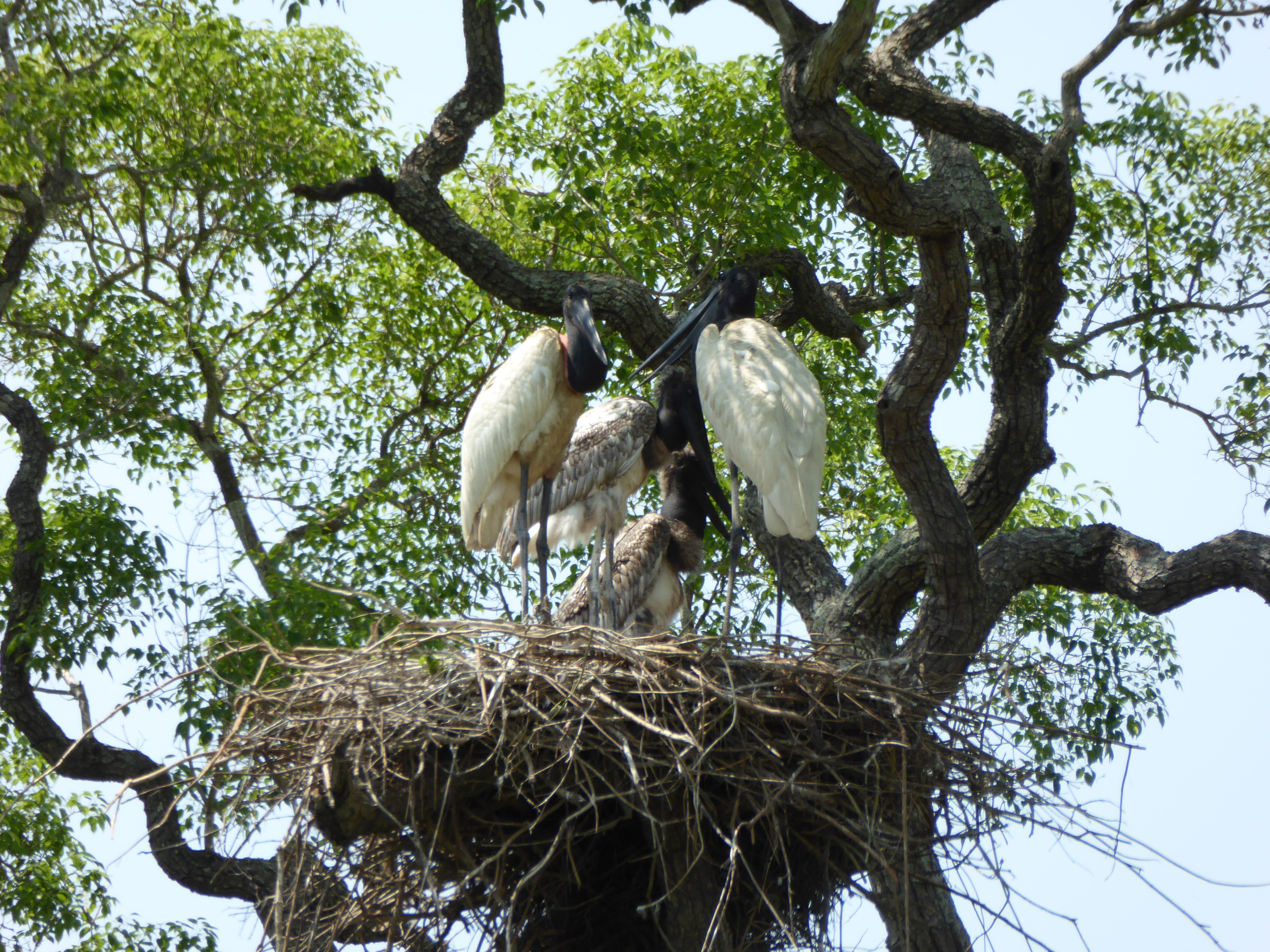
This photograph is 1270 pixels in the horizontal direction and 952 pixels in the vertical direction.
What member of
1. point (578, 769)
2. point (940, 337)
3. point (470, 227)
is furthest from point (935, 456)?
point (470, 227)

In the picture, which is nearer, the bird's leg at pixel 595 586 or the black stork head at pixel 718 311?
the bird's leg at pixel 595 586

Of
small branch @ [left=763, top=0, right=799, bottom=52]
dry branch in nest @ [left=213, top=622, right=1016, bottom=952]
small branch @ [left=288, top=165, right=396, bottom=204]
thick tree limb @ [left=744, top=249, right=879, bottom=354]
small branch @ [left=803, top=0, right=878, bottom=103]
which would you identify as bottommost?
dry branch in nest @ [left=213, top=622, right=1016, bottom=952]

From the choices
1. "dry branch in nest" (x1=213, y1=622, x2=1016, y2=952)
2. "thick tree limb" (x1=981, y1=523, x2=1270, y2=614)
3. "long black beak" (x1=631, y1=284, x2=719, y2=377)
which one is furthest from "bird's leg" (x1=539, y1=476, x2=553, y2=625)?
"thick tree limb" (x1=981, y1=523, x2=1270, y2=614)

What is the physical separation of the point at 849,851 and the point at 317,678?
1.74 meters

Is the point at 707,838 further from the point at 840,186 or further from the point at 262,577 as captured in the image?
the point at 840,186

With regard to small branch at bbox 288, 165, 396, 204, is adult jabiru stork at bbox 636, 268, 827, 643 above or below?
below

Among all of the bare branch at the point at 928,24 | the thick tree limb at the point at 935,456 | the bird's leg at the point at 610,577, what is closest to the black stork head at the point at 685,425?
the bird's leg at the point at 610,577

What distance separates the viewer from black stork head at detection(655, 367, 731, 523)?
260 inches

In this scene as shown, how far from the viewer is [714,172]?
844 centimetres

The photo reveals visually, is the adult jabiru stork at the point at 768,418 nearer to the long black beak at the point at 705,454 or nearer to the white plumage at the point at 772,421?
the white plumage at the point at 772,421

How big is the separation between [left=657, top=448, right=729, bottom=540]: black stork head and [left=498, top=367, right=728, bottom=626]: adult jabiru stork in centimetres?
9

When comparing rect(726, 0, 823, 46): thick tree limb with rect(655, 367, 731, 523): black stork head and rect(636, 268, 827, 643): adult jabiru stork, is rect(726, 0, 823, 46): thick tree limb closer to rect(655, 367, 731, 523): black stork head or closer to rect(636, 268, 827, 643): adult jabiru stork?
rect(636, 268, 827, 643): adult jabiru stork

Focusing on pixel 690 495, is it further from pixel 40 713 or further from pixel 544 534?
pixel 40 713

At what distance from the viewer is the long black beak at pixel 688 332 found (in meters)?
6.39
